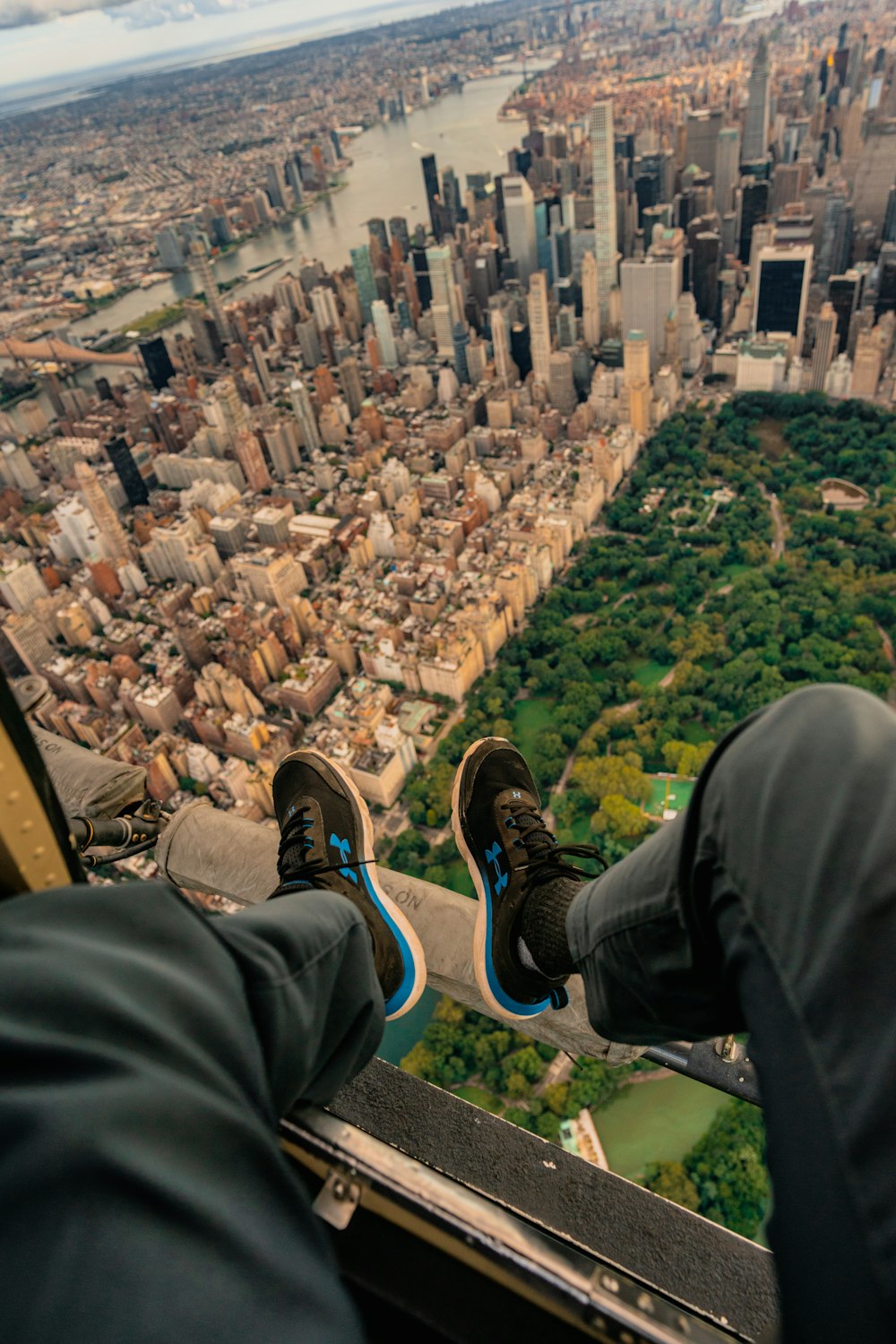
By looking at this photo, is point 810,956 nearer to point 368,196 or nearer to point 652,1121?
point 652,1121

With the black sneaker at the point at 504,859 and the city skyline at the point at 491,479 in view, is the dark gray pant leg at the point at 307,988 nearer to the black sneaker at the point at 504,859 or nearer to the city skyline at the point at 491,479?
the city skyline at the point at 491,479

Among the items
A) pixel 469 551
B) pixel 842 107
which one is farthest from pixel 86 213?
pixel 469 551

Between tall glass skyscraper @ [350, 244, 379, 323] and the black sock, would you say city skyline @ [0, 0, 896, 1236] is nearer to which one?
tall glass skyscraper @ [350, 244, 379, 323]

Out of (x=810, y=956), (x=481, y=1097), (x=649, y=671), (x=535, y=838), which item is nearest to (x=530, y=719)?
(x=649, y=671)

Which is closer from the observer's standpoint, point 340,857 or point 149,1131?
point 149,1131

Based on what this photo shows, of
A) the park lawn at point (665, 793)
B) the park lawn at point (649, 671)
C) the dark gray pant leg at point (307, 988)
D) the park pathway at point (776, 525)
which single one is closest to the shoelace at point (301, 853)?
the dark gray pant leg at point (307, 988)

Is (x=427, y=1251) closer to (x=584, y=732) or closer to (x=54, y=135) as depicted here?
(x=584, y=732)
